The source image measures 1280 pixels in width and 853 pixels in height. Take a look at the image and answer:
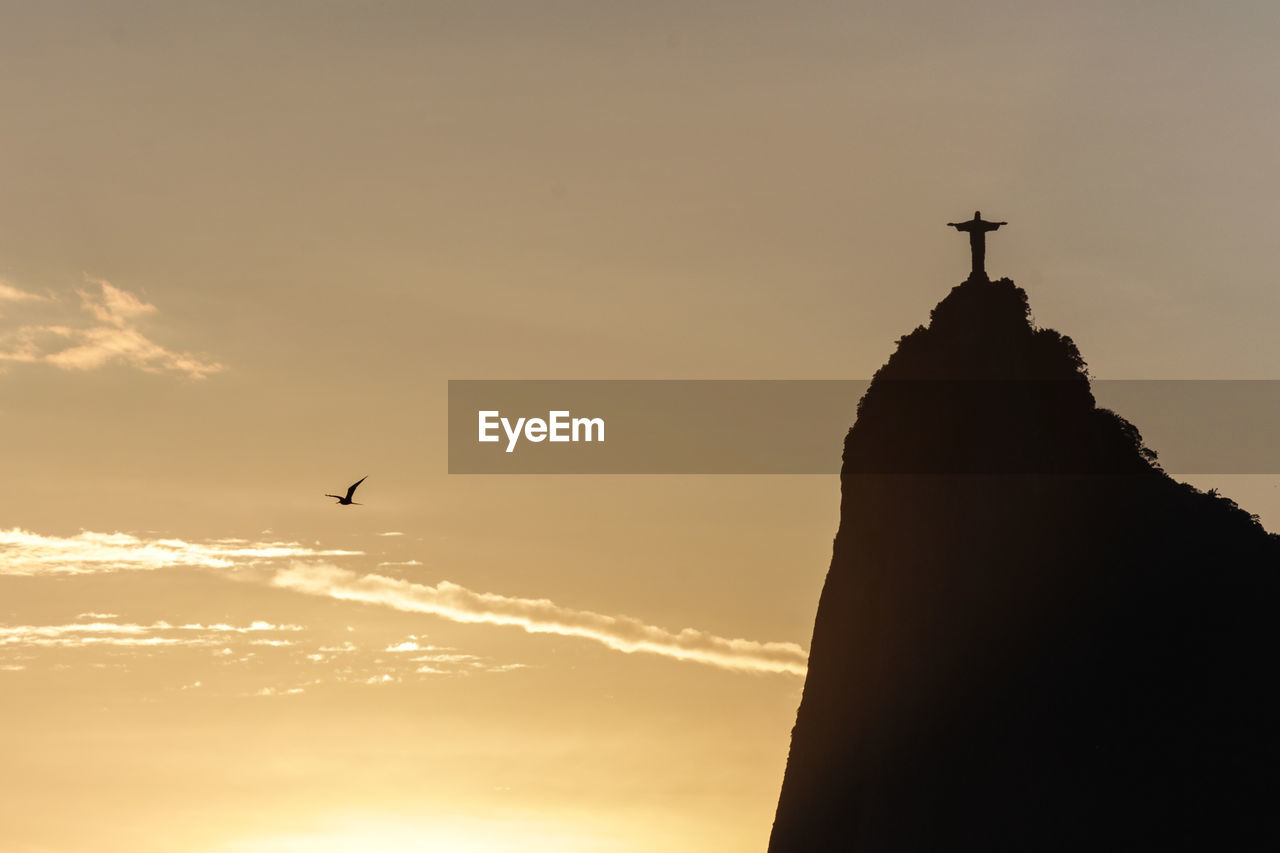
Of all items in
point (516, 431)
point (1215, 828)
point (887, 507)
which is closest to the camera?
point (516, 431)

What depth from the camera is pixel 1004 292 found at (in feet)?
337

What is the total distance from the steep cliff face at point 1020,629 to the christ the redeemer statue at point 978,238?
5.79 ft

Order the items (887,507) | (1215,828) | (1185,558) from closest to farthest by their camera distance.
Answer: (1215,828), (1185,558), (887,507)

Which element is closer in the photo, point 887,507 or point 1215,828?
point 1215,828

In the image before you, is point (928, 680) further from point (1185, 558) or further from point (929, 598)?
point (1185, 558)

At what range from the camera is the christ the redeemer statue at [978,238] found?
9512 centimetres

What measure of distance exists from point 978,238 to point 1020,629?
73.7ft

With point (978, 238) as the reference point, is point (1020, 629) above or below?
below

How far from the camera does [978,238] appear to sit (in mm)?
98062

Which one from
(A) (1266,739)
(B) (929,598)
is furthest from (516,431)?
(A) (1266,739)

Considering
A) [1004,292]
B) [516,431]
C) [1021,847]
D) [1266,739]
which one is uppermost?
[1004,292]

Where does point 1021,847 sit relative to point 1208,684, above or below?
below

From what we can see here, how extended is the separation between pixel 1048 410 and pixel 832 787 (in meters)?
25.3

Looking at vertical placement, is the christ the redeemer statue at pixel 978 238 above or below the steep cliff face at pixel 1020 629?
above
